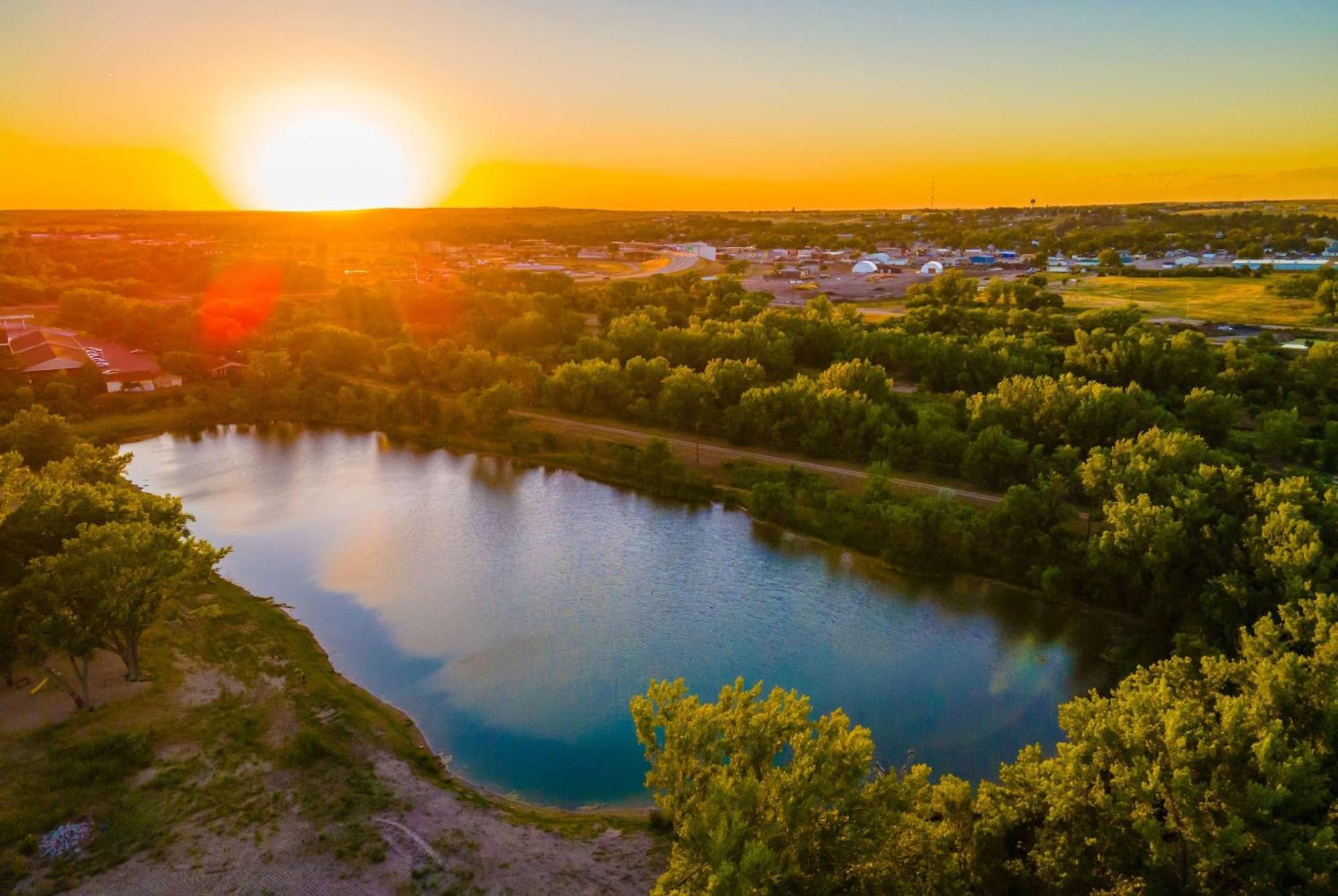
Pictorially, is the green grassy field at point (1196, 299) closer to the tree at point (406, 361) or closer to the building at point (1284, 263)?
the building at point (1284, 263)

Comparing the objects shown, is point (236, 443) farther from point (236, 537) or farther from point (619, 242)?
point (619, 242)

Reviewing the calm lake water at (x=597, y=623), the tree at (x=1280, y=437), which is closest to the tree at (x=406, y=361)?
the calm lake water at (x=597, y=623)

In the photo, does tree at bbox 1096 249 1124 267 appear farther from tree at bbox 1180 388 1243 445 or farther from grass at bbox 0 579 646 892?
grass at bbox 0 579 646 892

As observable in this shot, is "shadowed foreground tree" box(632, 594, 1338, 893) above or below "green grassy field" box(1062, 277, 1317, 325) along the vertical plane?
below

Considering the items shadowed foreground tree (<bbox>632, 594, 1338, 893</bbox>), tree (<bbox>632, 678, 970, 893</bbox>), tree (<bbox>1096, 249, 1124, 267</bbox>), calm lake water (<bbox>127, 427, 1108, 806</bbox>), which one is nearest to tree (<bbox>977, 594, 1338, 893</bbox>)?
shadowed foreground tree (<bbox>632, 594, 1338, 893</bbox>)

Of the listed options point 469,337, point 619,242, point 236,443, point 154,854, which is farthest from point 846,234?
point 154,854

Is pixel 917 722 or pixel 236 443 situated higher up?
pixel 236 443
